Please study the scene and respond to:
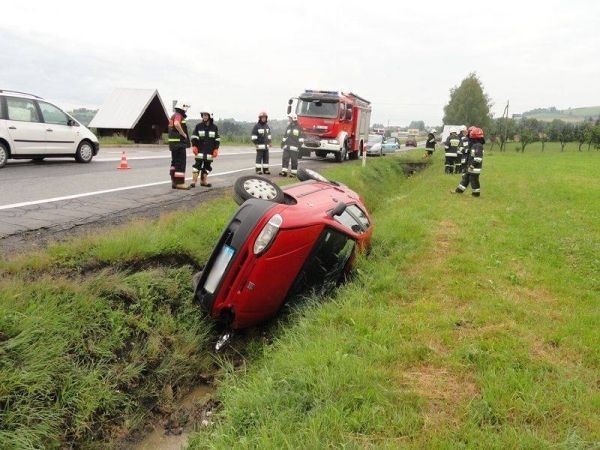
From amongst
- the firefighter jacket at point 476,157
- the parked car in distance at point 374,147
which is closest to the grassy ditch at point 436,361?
the firefighter jacket at point 476,157

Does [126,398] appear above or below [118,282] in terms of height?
below

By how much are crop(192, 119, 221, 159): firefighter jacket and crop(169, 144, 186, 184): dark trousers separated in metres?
0.68

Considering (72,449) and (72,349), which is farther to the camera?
(72,349)

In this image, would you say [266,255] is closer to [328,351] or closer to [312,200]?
[328,351]

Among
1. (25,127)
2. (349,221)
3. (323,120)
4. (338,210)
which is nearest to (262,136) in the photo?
(25,127)

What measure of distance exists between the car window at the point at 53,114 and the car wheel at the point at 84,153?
2.47ft

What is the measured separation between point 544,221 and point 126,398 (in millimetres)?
7808

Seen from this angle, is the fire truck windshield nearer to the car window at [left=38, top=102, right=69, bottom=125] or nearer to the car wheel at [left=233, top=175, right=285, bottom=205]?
the car window at [left=38, top=102, right=69, bottom=125]

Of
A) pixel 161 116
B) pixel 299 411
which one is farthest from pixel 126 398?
pixel 161 116

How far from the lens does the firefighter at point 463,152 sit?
14.4m

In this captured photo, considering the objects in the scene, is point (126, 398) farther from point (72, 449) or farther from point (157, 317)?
point (157, 317)

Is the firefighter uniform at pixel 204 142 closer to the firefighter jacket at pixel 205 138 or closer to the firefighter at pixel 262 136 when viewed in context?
the firefighter jacket at pixel 205 138

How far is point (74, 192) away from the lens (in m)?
7.78

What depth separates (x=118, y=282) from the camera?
14.3 feet
